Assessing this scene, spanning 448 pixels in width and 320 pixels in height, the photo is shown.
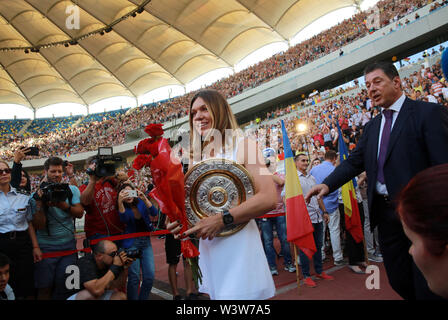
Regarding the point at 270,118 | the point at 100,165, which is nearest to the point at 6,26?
the point at 270,118

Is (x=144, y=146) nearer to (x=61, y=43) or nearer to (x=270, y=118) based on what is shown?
(x=270, y=118)

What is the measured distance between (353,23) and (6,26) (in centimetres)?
3491

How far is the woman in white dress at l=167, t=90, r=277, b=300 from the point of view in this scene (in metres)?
1.30

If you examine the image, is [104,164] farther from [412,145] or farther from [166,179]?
[412,145]

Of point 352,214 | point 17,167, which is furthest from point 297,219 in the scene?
point 17,167

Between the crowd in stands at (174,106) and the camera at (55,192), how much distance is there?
22.4 metres

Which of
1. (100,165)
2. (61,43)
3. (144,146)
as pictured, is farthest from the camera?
(61,43)

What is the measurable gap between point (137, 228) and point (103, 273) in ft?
3.38

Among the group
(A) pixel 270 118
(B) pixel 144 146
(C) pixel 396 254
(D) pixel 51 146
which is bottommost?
(C) pixel 396 254

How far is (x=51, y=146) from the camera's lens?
41.2 meters

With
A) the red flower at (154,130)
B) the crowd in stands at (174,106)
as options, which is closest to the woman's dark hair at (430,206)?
the red flower at (154,130)

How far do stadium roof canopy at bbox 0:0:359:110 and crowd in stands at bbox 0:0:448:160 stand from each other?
337 cm

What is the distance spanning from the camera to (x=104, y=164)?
309 centimetres

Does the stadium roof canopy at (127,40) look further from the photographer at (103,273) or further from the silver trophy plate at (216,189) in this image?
the silver trophy plate at (216,189)
